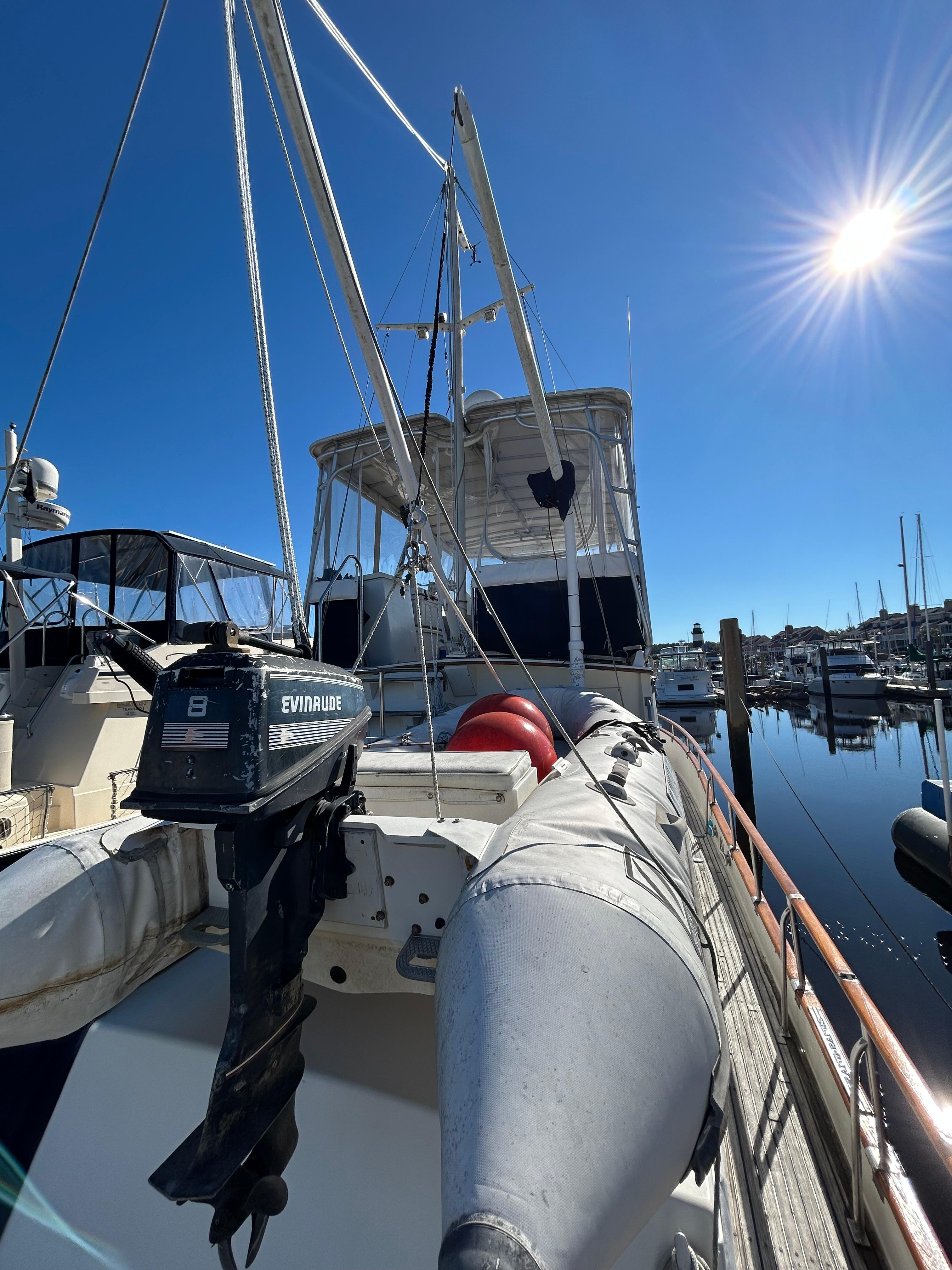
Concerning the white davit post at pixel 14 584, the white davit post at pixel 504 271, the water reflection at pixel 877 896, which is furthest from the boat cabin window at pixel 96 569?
the water reflection at pixel 877 896

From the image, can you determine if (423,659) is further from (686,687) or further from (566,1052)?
(686,687)

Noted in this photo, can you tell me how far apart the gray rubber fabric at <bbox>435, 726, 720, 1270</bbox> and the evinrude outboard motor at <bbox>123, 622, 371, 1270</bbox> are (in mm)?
575

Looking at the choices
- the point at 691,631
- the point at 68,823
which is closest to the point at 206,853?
the point at 68,823

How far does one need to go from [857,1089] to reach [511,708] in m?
2.57

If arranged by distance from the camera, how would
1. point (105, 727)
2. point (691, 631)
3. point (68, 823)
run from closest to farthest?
point (68, 823) → point (105, 727) → point (691, 631)

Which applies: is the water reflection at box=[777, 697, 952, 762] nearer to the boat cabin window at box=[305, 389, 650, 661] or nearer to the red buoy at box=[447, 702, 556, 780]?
the boat cabin window at box=[305, 389, 650, 661]

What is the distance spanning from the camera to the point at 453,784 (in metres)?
2.62

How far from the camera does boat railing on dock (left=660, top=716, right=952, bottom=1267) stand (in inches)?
70.3

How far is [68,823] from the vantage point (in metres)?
3.76

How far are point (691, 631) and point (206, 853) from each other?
2216 inches

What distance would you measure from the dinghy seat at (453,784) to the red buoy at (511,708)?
114cm

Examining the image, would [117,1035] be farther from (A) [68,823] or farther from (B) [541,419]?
(B) [541,419]

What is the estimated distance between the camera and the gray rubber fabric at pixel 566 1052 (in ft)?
3.16

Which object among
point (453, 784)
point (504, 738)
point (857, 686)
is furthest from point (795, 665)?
point (453, 784)
